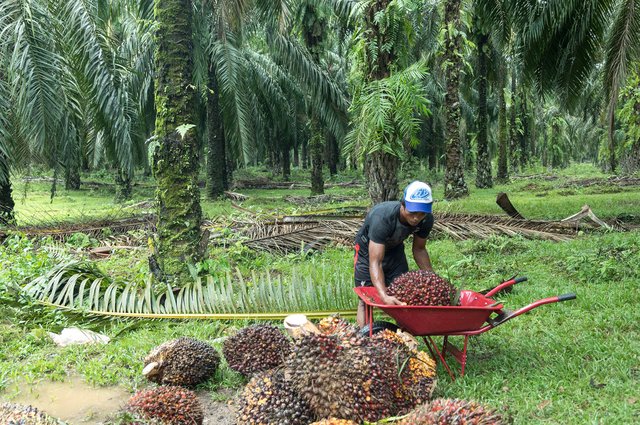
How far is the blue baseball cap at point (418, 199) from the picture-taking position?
13.0 ft

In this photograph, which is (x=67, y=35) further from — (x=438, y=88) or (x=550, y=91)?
(x=438, y=88)

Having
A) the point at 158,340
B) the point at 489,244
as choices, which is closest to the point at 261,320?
the point at 158,340

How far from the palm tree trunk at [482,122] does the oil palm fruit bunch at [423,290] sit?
1512 centimetres

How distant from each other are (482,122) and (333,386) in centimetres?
1646

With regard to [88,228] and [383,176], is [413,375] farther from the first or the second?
[88,228]

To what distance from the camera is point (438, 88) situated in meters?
25.2

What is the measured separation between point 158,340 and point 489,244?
4.94 metres

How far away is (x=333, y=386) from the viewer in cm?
283

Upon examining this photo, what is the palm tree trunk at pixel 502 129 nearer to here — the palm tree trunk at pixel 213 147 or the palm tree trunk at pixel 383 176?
the palm tree trunk at pixel 213 147

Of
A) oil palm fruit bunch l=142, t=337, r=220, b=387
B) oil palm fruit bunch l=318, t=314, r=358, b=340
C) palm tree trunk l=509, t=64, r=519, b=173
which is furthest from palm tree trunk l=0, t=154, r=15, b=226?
palm tree trunk l=509, t=64, r=519, b=173

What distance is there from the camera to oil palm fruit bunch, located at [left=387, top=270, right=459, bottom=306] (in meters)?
3.58

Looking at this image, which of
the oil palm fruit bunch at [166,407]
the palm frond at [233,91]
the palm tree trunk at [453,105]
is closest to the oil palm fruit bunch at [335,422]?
the oil palm fruit bunch at [166,407]

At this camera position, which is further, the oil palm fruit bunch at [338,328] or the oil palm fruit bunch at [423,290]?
the oil palm fruit bunch at [423,290]

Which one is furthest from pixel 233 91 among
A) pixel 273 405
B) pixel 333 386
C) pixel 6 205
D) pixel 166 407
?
pixel 333 386
